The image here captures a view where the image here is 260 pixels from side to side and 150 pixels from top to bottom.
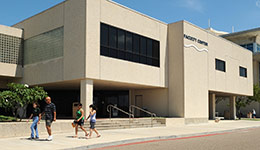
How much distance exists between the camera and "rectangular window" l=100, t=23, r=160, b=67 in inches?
831

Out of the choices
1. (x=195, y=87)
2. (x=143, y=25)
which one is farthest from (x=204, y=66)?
(x=143, y=25)

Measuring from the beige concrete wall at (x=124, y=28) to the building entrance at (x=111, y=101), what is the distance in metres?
5.60

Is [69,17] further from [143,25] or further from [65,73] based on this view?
[143,25]

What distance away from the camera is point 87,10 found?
777 inches

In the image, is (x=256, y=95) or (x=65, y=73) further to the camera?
(x=256, y=95)

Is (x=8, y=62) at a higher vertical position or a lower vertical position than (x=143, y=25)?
lower

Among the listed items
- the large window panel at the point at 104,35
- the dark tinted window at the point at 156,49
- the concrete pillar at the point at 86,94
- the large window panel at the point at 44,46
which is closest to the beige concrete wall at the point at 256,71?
the dark tinted window at the point at 156,49

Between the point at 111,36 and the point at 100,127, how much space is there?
648 cm

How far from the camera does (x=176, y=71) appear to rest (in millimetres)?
25812

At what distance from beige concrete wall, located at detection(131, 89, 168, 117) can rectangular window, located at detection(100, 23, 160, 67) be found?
2.81 metres

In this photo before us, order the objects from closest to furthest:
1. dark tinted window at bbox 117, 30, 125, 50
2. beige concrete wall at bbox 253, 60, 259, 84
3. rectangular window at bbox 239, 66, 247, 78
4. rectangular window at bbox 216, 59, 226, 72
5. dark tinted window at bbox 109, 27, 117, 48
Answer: dark tinted window at bbox 109, 27, 117, 48, dark tinted window at bbox 117, 30, 125, 50, rectangular window at bbox 216, 59, 226, 72, rectangular window at bbox 239, 66, 247, 78, beige concrete wall at bbox 253, 60, 259, 84

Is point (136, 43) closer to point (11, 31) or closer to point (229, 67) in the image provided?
point (11, 31)

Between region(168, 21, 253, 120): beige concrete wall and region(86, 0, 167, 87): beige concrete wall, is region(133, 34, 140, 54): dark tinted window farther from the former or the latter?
region(168, 21, 253, 120): beige concrete wall

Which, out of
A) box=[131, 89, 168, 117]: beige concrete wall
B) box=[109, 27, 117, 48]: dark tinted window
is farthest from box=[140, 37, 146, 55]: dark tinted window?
box=[131, 89, 168, 117]: beige concrete wall
